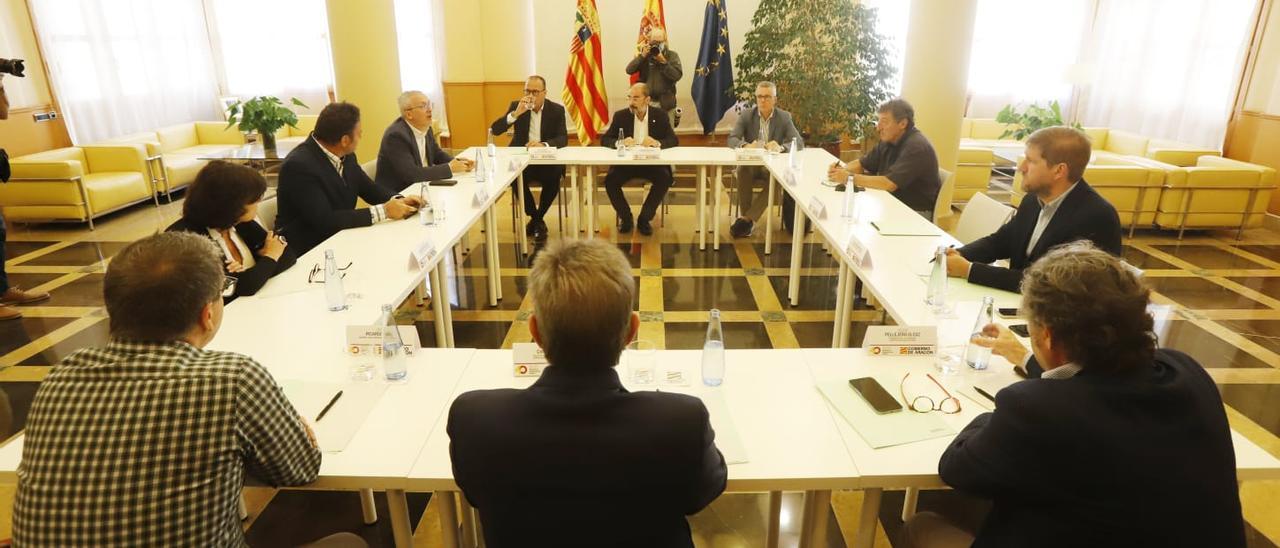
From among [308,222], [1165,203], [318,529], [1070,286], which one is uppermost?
[1070,286]

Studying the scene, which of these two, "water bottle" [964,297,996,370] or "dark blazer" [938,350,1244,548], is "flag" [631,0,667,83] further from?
"dark blazer" [938,350,1244,548]

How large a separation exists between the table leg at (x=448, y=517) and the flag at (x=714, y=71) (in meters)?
6.53

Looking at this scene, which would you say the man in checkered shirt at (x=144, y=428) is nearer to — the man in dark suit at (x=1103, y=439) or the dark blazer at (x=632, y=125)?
the man in dark suit at (x=1103, y=439)

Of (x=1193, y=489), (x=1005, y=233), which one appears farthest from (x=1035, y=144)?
(x=1193, y=489)

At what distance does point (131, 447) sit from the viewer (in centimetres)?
119

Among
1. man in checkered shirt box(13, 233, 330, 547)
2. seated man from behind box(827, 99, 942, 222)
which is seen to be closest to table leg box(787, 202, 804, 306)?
seated man from behind box(827, 99, 942, 222)

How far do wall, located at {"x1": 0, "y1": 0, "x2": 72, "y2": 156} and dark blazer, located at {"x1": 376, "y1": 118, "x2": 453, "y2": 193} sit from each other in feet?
13.1

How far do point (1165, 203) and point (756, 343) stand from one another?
4201mm

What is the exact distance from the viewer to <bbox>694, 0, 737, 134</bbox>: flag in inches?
305

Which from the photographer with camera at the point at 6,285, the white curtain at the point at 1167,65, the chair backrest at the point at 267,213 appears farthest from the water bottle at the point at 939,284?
the white curtain at the point at 1167,65

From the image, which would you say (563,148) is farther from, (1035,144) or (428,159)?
(1035,144)

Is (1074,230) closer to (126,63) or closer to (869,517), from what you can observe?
(869,517)

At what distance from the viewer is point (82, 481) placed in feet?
3.87

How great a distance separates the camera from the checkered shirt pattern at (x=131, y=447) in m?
1.18
